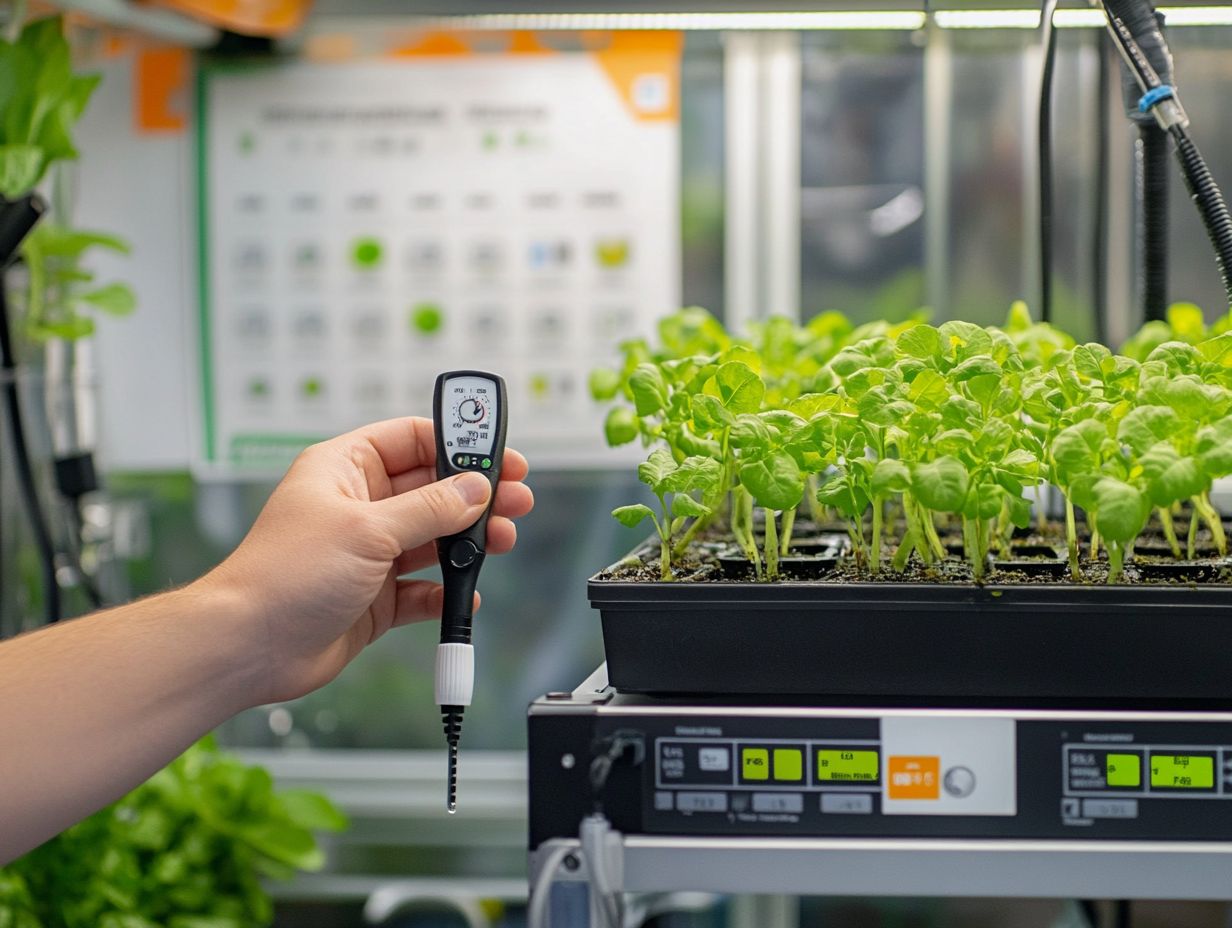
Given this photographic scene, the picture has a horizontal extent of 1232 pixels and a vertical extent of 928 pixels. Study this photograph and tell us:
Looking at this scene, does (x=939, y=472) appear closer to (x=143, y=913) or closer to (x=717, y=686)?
(x=717, y=686)

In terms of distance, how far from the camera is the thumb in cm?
71

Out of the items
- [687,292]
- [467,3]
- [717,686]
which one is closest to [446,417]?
[717,686]

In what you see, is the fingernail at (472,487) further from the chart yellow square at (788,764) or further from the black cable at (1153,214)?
the black cable at (1153,214)

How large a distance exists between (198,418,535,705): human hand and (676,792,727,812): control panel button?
23 centimetres

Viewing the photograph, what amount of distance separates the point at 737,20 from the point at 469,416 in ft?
2.09

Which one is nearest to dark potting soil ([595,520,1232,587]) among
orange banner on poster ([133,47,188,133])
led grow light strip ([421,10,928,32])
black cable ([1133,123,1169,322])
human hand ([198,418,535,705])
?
human hand ([198,418,535,705])

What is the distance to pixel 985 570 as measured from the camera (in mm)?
671

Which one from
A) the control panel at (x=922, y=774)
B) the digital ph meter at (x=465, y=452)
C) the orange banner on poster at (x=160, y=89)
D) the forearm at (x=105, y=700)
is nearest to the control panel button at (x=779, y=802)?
the control panel at (x=922, y=774)

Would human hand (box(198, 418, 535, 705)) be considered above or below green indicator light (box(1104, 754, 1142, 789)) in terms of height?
above

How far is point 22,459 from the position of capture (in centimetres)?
125

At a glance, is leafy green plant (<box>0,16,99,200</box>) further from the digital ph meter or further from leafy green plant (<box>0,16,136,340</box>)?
the digital ph meter

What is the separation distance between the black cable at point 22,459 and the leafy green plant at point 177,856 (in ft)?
0.86

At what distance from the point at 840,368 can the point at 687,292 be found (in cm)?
→ 99

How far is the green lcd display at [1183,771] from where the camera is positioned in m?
0.58
